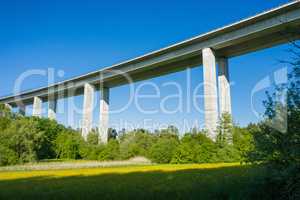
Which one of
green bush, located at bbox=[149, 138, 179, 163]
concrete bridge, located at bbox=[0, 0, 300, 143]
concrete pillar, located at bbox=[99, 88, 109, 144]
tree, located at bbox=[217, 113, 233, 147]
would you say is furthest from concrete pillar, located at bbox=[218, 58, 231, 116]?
concrete pillar, located at bbox=[99, 88, 109, 144]

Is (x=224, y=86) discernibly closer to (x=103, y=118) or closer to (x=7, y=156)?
(x=103, y=118)

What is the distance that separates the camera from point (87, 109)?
58562 mm

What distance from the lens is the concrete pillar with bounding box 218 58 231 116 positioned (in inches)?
1593

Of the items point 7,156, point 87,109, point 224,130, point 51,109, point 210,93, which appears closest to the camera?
point 224,130

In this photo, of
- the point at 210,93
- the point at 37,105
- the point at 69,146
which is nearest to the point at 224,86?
the point at 210,93

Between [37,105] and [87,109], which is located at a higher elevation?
[37,105]

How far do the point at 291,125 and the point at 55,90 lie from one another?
60.2 metres

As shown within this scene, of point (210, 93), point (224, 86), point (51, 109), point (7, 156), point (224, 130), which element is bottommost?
point (7, 156)

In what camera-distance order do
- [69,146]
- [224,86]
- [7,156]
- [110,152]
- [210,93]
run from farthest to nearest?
[69,146] < [110,152] < [224,86] < [7,156] < [210,93]

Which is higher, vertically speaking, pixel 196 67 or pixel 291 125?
pixel 196 67

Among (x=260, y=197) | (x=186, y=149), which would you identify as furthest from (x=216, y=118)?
(x=260, y=197)

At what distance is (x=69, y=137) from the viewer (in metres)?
59.2

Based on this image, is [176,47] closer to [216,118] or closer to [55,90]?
[216,118]

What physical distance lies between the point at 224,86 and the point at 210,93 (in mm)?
3541
